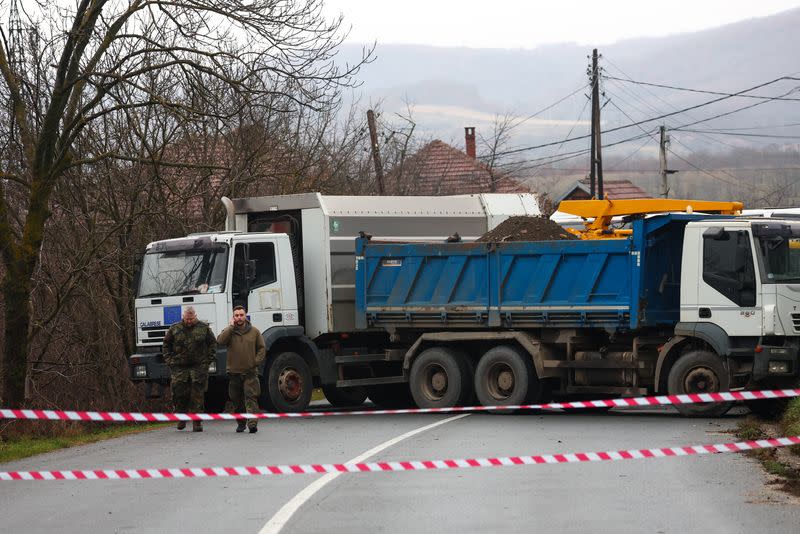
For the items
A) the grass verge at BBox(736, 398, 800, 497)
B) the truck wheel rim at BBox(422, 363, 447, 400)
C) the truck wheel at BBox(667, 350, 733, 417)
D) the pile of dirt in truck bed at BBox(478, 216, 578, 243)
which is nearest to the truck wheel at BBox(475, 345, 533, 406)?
the truck wheel rim at BBox(422, 363, 447, 400)

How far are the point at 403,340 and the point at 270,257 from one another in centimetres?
253

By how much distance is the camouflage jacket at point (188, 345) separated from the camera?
16922 millimetres

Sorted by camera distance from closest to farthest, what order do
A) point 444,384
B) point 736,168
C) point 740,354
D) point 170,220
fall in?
point 740,354 < point 444,384 < point 170,220 < point 736,168

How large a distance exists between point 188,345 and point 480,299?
14.7 ft

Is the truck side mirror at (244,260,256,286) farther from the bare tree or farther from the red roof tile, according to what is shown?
the red roof tile

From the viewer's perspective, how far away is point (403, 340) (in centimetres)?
2042

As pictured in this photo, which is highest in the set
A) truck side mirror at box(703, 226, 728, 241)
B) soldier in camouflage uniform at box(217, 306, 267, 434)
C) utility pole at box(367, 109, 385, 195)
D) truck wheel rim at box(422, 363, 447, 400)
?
utility pole at box(367, 109, 385, 195)

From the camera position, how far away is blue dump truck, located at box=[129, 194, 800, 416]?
55.7 ft

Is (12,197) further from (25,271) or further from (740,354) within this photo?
(740,354)

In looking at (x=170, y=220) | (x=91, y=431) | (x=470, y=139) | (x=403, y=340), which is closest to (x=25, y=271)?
(x=91, y=431)

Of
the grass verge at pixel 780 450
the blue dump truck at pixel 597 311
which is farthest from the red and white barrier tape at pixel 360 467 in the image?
the blue dump truck at pixel 597 311

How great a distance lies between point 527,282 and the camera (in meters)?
18.6

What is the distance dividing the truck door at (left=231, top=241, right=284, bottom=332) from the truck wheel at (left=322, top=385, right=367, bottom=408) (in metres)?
3.02

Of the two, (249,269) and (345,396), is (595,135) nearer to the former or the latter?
(345,396)
